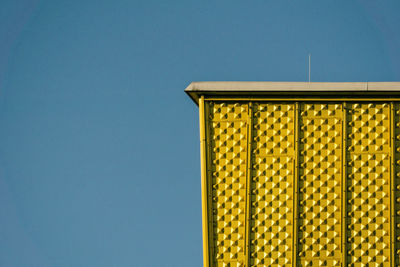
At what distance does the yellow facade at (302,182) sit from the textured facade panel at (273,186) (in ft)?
0.13

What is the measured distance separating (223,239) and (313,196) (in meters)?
3.93

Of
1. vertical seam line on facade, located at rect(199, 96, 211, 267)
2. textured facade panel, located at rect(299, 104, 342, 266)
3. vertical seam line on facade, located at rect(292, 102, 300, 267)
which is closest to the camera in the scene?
vertical seam line on facade, located at rect(199, 96, 211, 267)

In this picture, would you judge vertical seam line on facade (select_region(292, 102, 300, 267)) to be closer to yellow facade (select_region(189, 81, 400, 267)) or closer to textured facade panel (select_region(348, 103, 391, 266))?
yellow facade (select_region(189, 81, 400, 267))

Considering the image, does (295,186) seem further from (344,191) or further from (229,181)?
(229,181)

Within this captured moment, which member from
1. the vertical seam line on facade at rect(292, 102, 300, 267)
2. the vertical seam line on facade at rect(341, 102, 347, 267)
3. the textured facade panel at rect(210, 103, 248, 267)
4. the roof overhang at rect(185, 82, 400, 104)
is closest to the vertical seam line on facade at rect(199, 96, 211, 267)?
the textured facade panel at rect(210, 103, 248, 267)

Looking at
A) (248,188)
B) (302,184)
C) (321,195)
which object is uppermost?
(302,184)

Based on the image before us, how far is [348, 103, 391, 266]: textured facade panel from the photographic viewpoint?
2273cm

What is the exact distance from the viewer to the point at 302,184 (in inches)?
895

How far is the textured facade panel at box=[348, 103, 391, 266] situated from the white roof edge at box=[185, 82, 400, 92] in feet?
3.40

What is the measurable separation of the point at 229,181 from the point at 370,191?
559 cm

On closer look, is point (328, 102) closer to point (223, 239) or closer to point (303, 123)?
point (303, 123)

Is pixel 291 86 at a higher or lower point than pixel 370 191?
higher

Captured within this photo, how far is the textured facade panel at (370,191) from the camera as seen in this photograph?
22.7 meters

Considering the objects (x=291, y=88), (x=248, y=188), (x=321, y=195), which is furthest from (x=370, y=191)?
(x=291, y=88)
